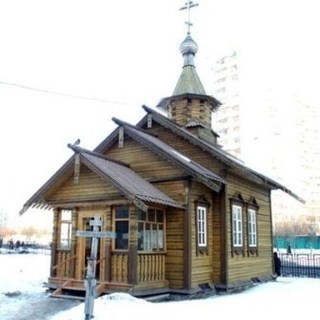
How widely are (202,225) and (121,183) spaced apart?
144 inches

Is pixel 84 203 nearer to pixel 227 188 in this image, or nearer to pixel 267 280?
pixel 227 188

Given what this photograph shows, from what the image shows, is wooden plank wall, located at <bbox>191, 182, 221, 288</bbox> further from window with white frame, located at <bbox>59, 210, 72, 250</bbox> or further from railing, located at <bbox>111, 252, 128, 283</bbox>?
window with white frame, located at <bbox>59, 210, 72, 250</bbox>

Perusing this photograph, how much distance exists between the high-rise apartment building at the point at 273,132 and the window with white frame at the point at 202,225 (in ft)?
182

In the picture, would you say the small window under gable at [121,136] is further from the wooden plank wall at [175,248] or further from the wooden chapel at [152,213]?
the wooden plank wall at [175,248]

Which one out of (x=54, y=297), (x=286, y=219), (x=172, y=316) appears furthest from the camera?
(x=286, y=219)

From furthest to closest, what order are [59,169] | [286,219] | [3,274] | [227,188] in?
1. [286,219]
2. [3,274]
3. [227,188]
4. [59,169]

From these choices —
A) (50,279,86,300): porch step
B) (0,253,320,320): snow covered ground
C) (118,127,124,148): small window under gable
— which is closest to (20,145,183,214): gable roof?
(118,127,124,148): small window under gable

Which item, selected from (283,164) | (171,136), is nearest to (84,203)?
(171,136)

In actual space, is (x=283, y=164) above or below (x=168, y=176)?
above

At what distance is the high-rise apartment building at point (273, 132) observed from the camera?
7188 centimetres

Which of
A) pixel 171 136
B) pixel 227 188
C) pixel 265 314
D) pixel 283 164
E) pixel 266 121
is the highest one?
pixel 266 121

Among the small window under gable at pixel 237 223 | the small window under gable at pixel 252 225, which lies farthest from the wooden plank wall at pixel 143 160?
the small window under gable at pixel 252 225

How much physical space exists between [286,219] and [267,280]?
1997 inches

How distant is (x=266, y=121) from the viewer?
73750 millimetres
